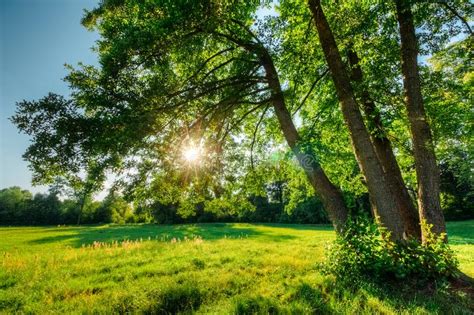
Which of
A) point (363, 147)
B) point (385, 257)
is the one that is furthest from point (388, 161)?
point (385, 257)

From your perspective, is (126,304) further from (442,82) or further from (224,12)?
(442,82)

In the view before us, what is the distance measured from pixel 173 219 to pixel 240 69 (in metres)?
48.7

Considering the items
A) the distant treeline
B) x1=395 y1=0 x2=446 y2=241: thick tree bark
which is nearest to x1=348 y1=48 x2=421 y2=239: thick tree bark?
x1=395 y1=0 x2=446 y2=241: thick tree bark

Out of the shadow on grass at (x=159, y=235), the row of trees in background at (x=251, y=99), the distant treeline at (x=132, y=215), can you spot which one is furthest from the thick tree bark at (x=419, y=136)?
the distant treeline at (x=132, y=215)

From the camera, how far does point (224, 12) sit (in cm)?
674

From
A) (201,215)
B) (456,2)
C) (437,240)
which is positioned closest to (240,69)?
(456,2)

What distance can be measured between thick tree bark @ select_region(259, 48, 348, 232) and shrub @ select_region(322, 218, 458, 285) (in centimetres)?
58

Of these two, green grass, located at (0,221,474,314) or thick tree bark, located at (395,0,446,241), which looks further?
thick tree bark, located at (395,0,446,241)

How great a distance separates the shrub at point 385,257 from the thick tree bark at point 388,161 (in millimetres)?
1324

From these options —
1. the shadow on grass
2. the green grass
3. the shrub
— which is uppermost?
the shrub

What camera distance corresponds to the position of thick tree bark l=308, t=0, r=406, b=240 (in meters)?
6.41

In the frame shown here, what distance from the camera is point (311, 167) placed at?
7680mm

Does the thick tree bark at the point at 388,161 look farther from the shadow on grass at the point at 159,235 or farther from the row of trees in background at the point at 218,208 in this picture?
the shadow on grass at the point at 159,235

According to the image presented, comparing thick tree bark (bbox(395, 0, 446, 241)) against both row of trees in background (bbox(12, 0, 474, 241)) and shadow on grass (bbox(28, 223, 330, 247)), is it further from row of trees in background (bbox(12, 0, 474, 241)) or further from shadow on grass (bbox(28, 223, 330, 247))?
shadow on grass (bbox(28, 223, 330, 247))
